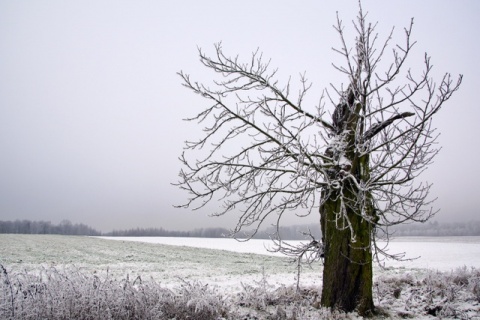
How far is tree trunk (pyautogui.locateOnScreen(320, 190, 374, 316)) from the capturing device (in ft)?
23.0

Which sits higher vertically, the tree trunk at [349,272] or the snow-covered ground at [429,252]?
the tree trunk at [349,272]

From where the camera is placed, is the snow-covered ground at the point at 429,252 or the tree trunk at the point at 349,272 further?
the snow-covered ground at the point at 429,252

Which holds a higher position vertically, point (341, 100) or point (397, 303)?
point (341, 100)

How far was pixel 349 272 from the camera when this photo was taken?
7105 millimetres

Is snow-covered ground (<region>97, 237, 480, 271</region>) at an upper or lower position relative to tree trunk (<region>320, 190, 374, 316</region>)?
lower

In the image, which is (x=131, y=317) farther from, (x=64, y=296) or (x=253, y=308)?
(x=253, y=308)

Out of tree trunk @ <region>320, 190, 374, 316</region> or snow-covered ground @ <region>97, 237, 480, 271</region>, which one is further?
snow-covered ground @ <region>97, 237, 480, 271</region>

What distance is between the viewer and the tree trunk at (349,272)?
23.0ft

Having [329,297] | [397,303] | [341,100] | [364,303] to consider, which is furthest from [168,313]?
[341,100]

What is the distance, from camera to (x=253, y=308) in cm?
754

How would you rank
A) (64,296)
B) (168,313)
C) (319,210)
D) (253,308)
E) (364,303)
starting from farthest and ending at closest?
(319,210)
(253,308)
(364,303)
(168,313)
(64,296)

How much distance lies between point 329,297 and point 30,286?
5.37 metres

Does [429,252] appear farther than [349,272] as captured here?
Yes

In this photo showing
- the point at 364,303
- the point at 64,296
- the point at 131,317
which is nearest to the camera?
the point at 64,296
